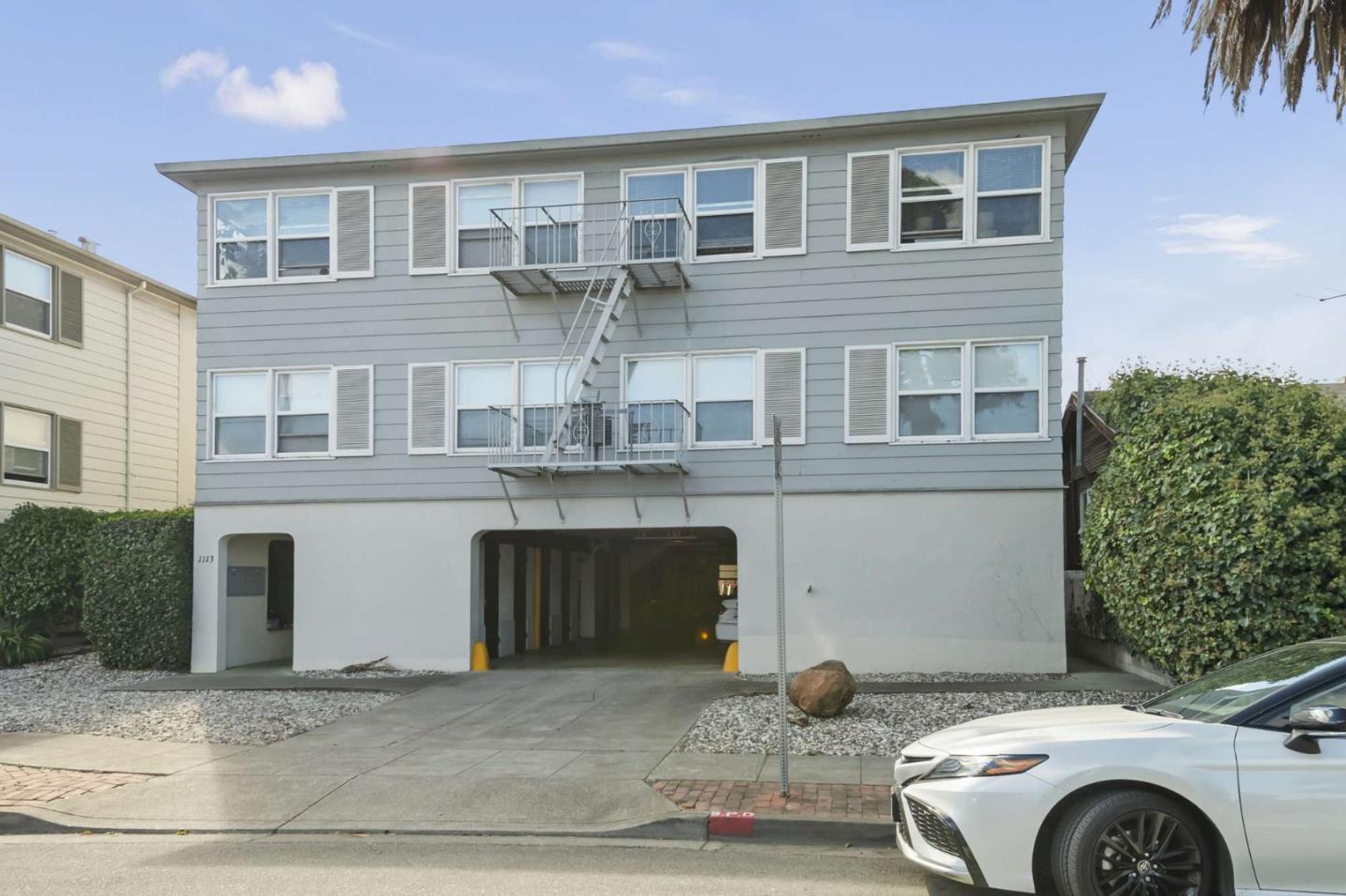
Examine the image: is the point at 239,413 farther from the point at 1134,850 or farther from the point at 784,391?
the point at 1134,850

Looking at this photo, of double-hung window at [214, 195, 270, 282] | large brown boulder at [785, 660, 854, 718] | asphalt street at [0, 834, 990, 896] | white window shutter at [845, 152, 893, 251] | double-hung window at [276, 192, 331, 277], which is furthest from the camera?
double-hung window at [214, 195, 270, 282]

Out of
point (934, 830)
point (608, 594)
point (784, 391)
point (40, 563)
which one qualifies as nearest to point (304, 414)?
point (40, 563)

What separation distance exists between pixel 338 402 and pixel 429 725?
6414 millimetres

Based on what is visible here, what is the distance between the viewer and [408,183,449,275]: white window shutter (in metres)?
16.7

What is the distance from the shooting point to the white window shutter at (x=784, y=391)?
51.2ft

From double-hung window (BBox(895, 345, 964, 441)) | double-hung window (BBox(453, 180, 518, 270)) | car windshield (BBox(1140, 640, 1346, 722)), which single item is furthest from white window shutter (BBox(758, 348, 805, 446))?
car windshield (BBox(1140, 640, 1346, 722))

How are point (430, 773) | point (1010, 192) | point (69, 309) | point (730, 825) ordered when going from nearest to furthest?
point (730, 825), point (430, 773), point (1010, 192), point (69, 309)

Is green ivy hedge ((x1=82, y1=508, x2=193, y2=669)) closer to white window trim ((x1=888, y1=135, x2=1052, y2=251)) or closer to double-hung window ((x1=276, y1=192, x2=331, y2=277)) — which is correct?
double-hung window ((x1=276, y1=192, x2=331, y2=277))

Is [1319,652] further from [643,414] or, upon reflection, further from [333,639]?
[333,639]

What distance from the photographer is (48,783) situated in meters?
9.45

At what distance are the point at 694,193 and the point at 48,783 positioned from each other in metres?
10.7

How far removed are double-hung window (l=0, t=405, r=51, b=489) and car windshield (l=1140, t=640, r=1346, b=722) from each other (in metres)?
19.0

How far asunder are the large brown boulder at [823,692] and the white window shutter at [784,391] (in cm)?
484

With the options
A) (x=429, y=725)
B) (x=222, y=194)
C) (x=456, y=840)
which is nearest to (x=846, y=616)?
(x=429, y=725)
